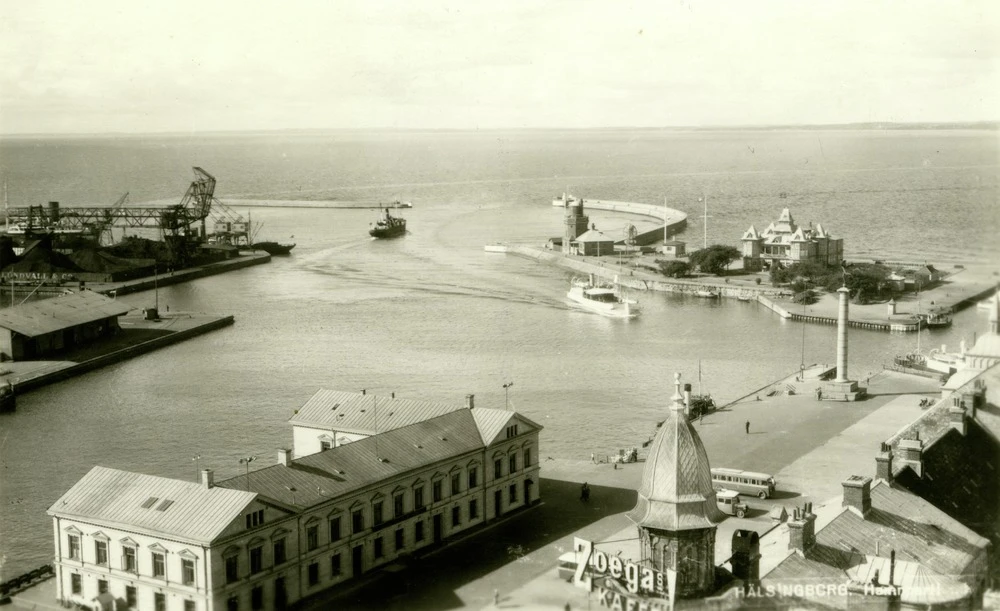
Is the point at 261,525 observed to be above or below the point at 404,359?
above

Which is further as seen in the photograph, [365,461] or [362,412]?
[362,412]

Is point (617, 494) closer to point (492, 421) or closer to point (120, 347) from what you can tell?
point (492, 421)

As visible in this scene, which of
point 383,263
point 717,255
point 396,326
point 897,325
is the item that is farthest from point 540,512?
point 383,263

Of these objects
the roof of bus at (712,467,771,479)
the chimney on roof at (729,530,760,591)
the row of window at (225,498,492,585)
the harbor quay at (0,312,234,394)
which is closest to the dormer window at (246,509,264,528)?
the row of window at (225,498,492,585)

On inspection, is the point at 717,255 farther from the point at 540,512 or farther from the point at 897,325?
the point at 540,512

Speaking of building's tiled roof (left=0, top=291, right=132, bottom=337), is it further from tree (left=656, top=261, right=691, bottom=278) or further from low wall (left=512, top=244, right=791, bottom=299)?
tree (left=656, top=261, right=691, bottom=278)

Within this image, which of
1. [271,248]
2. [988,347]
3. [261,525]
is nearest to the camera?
[261,525]

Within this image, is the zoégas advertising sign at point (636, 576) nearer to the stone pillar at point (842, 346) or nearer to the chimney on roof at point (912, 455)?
the chimney on roof at point (912, 455)

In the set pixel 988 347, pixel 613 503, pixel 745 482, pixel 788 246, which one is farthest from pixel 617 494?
→ pixel 788 246
